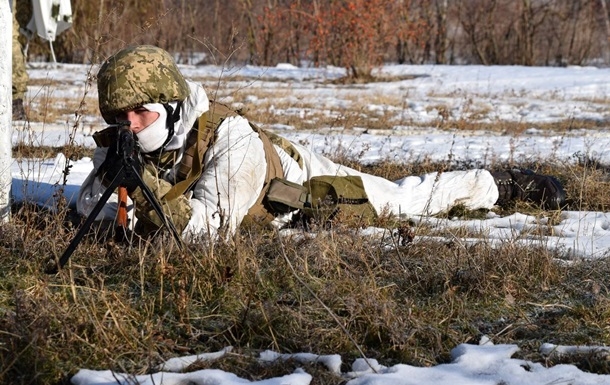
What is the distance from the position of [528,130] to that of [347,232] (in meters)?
6.52

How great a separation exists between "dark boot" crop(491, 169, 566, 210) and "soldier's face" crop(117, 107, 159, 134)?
8.11 feet

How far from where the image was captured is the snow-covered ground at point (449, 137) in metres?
2.78

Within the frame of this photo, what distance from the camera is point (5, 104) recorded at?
410 centimetres

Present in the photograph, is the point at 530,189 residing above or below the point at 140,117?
below

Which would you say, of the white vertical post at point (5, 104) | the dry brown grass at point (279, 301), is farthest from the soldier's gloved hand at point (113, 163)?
the white vertical post at point (5, 104)

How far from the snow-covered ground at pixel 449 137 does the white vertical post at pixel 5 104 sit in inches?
3.9

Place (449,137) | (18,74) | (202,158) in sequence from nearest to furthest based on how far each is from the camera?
(202,158), (18,74), (449,137)

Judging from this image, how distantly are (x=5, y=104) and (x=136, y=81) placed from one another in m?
0.73

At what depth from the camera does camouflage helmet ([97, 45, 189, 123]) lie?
3822 millimetres

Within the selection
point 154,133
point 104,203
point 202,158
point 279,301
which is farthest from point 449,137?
point 104,203

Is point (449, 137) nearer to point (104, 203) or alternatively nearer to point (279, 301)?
point (279, 301)

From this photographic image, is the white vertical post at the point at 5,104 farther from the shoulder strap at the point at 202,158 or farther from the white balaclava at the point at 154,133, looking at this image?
the shoulder strap at the point at 202,158

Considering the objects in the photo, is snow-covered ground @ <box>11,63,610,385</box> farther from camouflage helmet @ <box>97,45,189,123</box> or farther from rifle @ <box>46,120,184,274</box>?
rifle @ <box>46,120,184,274</box>

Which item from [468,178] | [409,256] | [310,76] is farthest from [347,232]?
[310,76]
